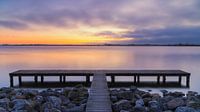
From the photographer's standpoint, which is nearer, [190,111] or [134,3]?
[190,111]

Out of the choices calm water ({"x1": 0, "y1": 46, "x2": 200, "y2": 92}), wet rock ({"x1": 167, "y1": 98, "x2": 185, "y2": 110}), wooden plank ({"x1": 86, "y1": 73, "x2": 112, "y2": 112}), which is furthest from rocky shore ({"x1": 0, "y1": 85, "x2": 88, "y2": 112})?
calm water ({"x1": 0, "y1": 46, "x2": 200, "y2": 92})

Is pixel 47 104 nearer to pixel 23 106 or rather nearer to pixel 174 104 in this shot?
pixel 23 106

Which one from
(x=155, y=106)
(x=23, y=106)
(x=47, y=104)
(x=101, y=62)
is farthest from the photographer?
(x=101, y=62)

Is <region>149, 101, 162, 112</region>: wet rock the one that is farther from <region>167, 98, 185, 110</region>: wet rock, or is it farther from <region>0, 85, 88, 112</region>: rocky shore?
<region>0, 85, 88, 112</region>: rocky shore

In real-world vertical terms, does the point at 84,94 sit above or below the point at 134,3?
below

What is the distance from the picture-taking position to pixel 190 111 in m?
7.27

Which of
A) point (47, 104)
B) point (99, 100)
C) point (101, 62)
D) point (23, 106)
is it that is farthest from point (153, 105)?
point (101, 62)

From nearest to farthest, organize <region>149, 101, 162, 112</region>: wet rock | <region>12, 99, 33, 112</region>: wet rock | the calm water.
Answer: <region>12, 99, 33, 112</region>: wet rock < <region>149, 101, 162, 112</region>: wet rock < the calm water

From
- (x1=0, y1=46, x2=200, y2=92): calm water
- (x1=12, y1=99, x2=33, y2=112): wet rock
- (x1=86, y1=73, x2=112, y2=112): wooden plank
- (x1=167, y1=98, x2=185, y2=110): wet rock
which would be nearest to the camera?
(x1=86, y1=73, x2=112, y2=112): wooden plank

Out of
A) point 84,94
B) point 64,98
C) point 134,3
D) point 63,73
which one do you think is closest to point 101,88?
point 84,94

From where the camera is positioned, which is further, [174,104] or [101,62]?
[101,62]

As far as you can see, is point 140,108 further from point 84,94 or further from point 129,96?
point 84,94

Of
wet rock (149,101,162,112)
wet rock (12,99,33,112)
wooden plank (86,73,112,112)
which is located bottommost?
wet rock (149,101,162,112)

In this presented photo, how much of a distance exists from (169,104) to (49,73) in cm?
810
